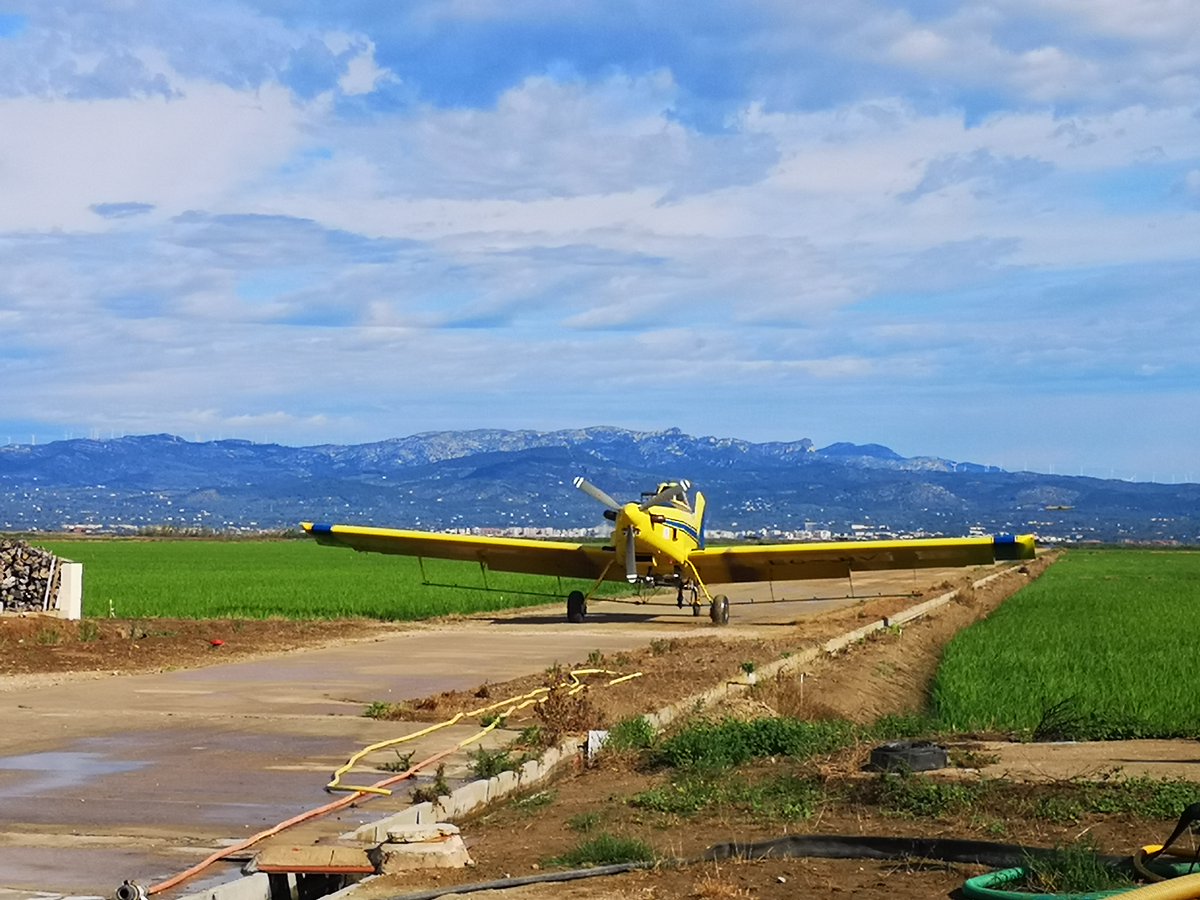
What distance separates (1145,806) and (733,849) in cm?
254

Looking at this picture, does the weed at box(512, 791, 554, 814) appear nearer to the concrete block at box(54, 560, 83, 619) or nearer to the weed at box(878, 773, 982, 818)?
the weed at box(878, 773, 982, 818)

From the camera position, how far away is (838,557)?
32.2 metres

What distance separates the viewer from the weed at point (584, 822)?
8.91 metres

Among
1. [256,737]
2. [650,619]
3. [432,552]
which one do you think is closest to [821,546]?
[650,619]

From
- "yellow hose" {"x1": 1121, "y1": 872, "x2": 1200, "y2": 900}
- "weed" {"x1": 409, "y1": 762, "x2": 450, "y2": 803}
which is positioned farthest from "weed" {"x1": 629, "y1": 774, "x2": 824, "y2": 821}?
"yellow hose" {"x1": 1121, "y1": 872, "x2": 1200, "y2": 900}

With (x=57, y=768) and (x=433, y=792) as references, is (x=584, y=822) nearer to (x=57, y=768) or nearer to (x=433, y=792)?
(x=433, y=792)

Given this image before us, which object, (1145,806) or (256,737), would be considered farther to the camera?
(256,737)

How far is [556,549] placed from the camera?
33.1m

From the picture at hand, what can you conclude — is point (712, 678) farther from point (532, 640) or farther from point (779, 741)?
point (532, 640)

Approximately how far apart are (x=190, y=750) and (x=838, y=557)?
2183 cm

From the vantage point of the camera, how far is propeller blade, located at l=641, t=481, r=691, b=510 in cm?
3209

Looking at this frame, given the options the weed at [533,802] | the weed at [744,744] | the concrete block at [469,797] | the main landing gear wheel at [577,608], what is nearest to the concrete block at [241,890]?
the concrete block at [469,797]

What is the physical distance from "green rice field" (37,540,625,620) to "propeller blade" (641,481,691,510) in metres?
4.76

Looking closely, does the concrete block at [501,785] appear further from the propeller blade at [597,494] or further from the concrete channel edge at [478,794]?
the propeller blade at [597,494]
